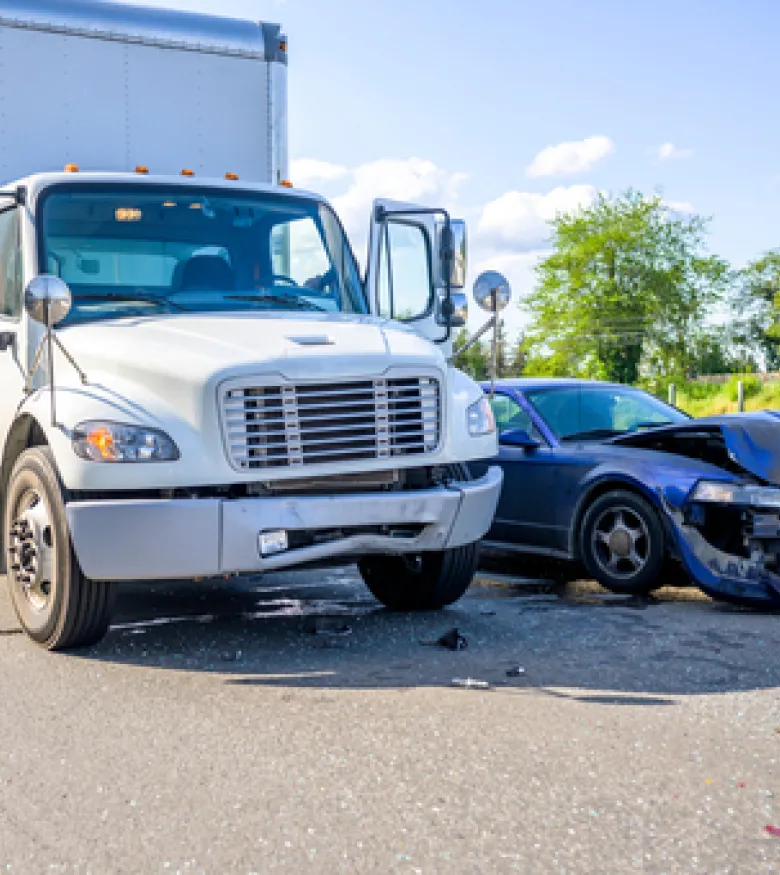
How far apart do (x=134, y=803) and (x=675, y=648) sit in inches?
120

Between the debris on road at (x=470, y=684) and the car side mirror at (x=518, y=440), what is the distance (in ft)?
11.7

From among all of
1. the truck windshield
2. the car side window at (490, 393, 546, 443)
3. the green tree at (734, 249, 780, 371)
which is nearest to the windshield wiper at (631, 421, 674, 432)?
the car side window at (490, 393, 546, 443)

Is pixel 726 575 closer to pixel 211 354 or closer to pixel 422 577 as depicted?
pixel 422 577

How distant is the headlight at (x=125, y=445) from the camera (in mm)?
5473

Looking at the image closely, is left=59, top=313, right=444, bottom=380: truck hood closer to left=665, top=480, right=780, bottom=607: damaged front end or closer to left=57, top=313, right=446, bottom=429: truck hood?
left=57, top=313, right=446, bottom=429: truck hood

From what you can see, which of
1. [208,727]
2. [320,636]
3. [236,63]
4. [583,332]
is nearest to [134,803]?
[208,727]

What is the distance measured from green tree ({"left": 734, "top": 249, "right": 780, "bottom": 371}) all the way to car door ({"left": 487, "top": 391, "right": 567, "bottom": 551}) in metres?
82.3

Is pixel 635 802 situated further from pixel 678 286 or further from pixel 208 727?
pixel 678 286

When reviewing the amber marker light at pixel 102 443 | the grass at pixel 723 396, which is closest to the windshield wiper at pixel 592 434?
the amber marker light at pixel 102 443

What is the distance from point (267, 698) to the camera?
200 inches

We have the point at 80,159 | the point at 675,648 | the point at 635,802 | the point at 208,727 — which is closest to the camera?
the point at 635,802

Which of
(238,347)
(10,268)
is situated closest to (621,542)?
(238,347)

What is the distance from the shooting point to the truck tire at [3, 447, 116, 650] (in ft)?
18.7

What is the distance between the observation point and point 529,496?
856 cm
